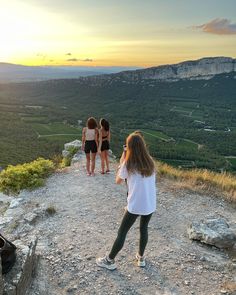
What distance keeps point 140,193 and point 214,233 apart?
3094mm

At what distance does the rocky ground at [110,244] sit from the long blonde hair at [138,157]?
2113 millimetres

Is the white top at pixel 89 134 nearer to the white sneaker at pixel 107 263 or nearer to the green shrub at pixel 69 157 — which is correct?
the green shrub at pixel 69 157

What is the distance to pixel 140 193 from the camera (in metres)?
5.75

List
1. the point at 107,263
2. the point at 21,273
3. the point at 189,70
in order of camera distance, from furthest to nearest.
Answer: the point at 189,70
the point at 107,263
the point at 21,273

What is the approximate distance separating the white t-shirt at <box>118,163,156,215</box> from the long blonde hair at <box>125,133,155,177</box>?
4.0 inches

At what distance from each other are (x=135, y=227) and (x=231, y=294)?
9.62 feet

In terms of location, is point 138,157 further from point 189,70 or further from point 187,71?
point 189,70

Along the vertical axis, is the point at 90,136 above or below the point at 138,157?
below

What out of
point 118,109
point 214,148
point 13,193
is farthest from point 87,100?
point 13,193

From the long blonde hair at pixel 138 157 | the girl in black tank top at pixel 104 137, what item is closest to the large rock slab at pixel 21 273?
the long blonde hair at pixel 138 157

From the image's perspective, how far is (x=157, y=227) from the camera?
8656 millimetres

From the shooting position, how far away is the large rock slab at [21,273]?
5.09m

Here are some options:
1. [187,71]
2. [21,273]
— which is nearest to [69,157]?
[21,273]

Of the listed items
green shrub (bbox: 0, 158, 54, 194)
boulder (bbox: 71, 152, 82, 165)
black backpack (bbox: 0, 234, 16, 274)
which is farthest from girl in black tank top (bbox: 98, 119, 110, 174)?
black backpack (bbox: 0, 234, 16, 274)
